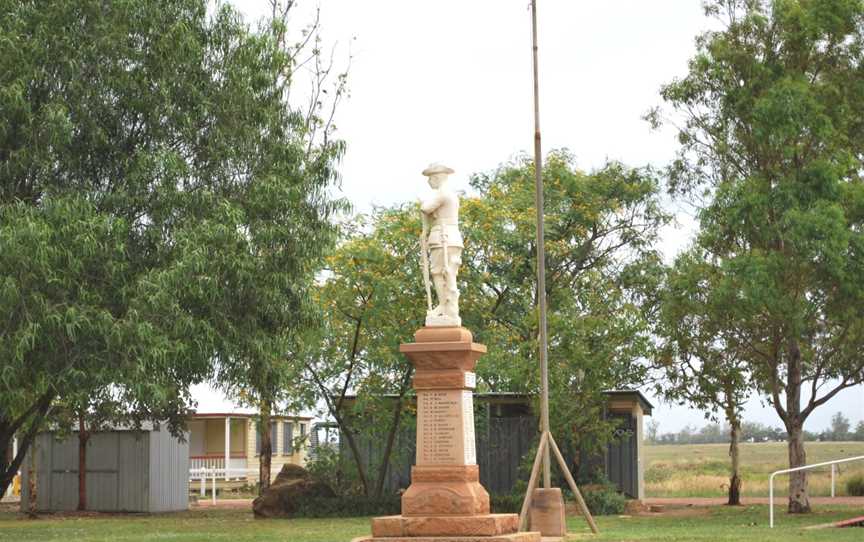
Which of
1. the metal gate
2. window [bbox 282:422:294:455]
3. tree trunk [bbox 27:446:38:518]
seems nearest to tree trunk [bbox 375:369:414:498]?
the metal gate

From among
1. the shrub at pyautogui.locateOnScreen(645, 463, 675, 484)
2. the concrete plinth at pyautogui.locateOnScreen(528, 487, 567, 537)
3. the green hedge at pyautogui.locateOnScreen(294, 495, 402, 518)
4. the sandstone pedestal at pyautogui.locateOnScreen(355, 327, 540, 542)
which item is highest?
the sandstone pedestal at pyautogui.locateOnScreen(355, 327, 540, 542)

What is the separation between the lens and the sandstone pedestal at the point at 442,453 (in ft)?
55.3

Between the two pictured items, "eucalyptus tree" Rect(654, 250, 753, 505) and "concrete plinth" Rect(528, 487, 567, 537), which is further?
"eucalyptus tree" Rect(654, 250, 753, 505)

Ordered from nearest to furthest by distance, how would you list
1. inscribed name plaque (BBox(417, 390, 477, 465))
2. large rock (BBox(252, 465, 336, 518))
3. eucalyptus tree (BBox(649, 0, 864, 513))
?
1. inscribed name plaque (BBox(417, 390, 477, 465))
2. eucalyptus tree (BBox(649, 0, 864, 513))
3. large rock (BBox(252, 465, 336, 518))

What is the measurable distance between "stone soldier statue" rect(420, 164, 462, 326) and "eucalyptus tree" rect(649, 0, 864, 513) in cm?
1032

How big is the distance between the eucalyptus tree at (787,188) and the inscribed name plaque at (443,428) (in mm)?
11126

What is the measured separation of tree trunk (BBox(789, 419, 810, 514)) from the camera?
2811 centimetres

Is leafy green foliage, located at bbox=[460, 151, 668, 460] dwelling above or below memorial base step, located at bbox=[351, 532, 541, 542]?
above

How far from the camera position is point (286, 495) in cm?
3108

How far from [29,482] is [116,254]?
16229 millimetres

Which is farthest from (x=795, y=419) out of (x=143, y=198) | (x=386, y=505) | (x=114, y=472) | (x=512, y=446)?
(x=114, y=472)

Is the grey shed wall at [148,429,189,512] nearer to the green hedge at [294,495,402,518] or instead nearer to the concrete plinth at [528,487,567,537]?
the green hedge at [294,495,402,518]

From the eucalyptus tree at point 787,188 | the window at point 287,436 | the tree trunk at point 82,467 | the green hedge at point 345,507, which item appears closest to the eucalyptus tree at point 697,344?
the eucalyptus tree at point 787,188

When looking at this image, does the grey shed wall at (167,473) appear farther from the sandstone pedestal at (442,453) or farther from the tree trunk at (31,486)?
the sandstone pedestal at (442,453)
